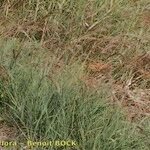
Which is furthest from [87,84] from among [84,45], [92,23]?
[92,23]

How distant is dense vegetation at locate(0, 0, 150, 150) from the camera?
2.61 metres

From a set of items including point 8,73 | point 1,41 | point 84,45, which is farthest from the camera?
point 84,45

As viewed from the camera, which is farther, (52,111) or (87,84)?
(87,84)

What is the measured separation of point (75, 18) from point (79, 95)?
1.26m

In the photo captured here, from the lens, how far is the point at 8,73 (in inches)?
115

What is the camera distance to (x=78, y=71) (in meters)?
3.03

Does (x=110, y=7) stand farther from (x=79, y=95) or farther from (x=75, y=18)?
(x=79, y=95)

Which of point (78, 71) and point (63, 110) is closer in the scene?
point (63, 110)

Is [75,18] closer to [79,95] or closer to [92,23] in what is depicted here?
[92,23]

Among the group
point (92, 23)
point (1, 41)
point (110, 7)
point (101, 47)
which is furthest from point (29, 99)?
point (110, 7)

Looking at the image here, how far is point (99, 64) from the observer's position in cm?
340

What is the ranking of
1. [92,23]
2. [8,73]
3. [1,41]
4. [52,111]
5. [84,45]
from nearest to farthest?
[52,111] < [8,73] < [1,41] < [84,45] < [92,23]

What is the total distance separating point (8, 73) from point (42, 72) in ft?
0.70

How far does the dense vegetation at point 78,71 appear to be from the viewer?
2607 millimetres
